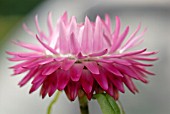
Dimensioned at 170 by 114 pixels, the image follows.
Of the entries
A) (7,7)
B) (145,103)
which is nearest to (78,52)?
(145,103)

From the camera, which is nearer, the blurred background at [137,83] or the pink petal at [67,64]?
the pink petal at [67,64]

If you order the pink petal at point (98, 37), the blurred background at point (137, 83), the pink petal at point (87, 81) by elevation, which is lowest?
the pink petal at point (87, 81)

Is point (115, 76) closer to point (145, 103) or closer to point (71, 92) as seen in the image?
point (71, 92)

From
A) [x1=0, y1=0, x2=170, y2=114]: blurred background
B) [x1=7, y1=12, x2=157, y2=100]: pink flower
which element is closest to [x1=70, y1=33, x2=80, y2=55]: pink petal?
[x1=7, y1=12, x2=157, y2=100]: pink flower

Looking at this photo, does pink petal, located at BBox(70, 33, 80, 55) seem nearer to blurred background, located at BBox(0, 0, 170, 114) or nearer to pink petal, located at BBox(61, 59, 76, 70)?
pink petal, located at BBox(61, 59, 76, 70)

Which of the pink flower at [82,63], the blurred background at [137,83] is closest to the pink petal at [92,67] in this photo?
the pink flower at [82,63]

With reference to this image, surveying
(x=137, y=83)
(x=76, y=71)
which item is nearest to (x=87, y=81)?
(x=76, y=71)

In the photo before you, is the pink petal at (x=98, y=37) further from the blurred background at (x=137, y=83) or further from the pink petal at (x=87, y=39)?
the blurred background at (x=137, y=83)
